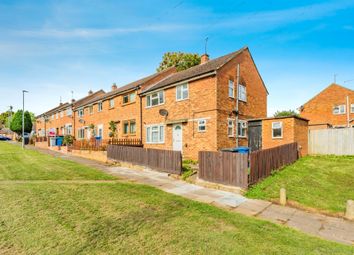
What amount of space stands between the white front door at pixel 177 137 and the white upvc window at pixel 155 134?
1491 mm

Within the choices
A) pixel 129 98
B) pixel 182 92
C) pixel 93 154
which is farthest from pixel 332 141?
pixel 93 154

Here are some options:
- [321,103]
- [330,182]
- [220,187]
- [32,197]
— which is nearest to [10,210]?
[32,197]

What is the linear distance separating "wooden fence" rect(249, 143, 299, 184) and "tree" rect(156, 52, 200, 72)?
28.3 meters

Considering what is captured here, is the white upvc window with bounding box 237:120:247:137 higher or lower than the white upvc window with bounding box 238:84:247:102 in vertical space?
lower

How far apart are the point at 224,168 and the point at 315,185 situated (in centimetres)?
417

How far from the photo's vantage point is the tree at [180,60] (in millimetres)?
39750

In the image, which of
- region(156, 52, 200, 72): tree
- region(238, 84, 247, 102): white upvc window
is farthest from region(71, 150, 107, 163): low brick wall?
region(156, 52, 200, 72): tree

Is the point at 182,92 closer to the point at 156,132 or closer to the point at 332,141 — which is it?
the point at 156,132

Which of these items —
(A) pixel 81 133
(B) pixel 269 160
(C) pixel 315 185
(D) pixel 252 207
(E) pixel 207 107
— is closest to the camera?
(D) pixel 252 207

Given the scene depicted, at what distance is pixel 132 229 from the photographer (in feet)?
17.2

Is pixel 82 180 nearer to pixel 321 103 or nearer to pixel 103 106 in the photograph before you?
pixel 103 106

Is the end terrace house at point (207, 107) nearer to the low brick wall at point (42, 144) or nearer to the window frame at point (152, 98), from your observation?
the window frame at point (152, 98)

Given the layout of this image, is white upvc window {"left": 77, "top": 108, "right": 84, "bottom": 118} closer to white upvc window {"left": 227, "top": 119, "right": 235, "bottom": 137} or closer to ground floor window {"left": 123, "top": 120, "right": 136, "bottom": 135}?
ground floor window {"left": 123, "top": 120, "right": 136, "bottom": 135}

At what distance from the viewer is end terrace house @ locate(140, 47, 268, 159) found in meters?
15.6
